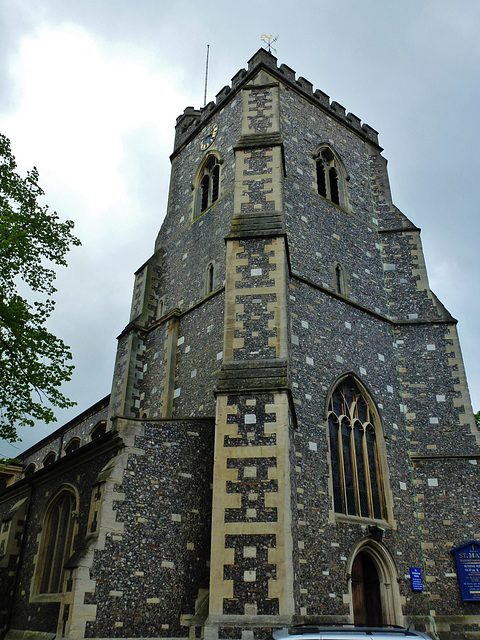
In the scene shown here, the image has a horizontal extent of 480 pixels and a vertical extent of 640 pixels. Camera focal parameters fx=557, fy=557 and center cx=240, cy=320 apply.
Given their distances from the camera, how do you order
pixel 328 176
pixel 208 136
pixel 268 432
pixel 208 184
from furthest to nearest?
pixel 208 136
pixel 208 184
pixel 328 176
pixel 268 432

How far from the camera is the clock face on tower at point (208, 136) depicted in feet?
68.4

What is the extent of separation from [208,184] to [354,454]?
10974mm

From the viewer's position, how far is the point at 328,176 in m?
19.4

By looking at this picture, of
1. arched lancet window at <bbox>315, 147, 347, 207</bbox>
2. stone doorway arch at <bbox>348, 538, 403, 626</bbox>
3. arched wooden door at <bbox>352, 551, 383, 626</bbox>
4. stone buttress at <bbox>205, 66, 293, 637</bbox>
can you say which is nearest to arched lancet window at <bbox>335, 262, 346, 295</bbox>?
arched lancet window at <bbox>315, 147, 347, 207</bbox>

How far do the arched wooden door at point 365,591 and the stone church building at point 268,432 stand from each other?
52 mm

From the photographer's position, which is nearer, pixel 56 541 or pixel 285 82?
pixel 56 541

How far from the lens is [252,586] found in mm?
9734

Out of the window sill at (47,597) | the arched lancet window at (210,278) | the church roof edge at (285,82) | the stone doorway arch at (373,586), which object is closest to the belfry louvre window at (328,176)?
the church roof edge at (285,82)

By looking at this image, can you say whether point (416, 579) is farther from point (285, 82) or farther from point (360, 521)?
point (285, 82)

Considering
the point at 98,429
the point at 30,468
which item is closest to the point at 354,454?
the point at 98,429

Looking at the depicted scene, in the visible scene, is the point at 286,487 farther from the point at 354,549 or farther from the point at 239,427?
the point at 354,549

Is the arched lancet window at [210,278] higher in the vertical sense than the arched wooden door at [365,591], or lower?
higher

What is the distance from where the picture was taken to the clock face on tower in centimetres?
2086

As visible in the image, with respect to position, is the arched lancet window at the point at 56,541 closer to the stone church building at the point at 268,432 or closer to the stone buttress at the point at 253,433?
the stone church building at the point at 268,432
